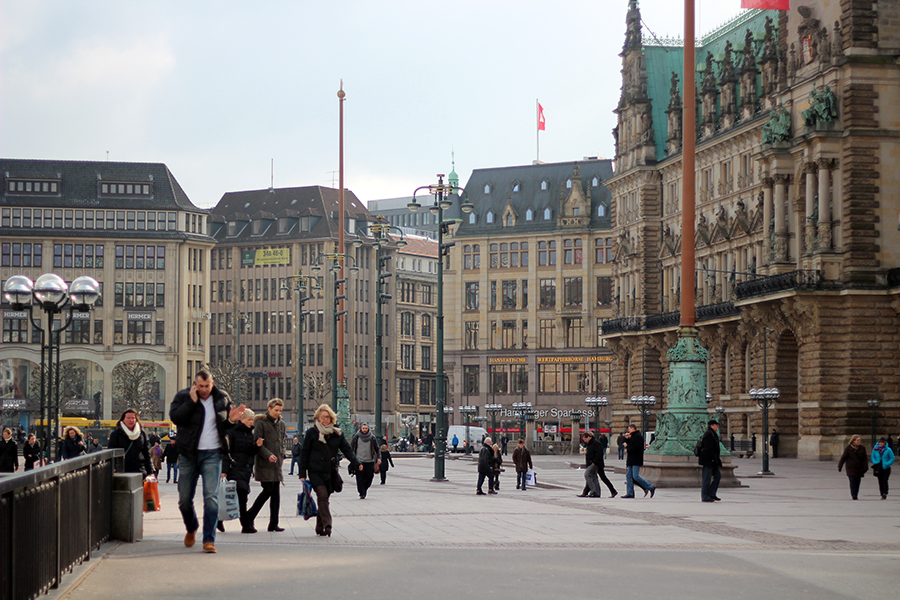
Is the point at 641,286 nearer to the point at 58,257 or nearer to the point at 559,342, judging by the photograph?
the point at 559,342

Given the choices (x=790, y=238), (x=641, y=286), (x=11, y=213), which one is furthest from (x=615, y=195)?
(x=11, y=213)

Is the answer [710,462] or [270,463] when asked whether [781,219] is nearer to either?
[710,462]

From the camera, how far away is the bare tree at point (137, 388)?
383 ft

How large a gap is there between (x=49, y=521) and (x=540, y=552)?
6242 millimetres

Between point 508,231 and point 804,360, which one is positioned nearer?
point 804,360

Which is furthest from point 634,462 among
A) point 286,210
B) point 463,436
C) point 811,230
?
point 286,210

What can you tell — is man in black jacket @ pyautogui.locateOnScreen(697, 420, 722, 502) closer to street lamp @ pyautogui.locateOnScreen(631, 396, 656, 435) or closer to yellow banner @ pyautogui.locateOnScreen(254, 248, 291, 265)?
street lamp @ pyautogui.locateOnScreen(631, 396, 656, 435)

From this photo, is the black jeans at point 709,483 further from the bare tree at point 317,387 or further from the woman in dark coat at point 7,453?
the bare tree at point 317,387

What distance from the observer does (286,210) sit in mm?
149375

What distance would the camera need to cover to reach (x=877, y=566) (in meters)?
15.3

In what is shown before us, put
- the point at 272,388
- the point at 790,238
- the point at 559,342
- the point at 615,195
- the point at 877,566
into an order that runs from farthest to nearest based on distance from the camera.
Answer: the point at 272,388 < the point at 559,342 < the point at 615,195 < the point at 790,238 < the point at 877,566

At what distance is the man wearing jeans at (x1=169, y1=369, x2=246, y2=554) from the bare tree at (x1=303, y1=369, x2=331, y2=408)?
117847 mm

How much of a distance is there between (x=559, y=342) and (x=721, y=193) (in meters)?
40.9

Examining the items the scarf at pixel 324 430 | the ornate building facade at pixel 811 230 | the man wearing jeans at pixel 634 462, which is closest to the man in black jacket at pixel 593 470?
the man wearing jeans at pixel 634 462
